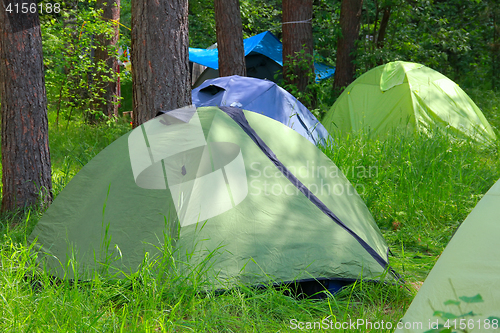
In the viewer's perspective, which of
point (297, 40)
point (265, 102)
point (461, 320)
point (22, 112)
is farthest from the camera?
point (297, 40)

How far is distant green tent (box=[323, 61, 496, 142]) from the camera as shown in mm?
4961

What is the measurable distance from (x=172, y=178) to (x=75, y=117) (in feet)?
18.8

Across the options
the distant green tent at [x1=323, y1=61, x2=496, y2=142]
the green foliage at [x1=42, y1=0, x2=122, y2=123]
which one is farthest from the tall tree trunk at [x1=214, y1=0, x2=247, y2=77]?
the distant green tent at [x1=323, y1=61, x2=496, y2=142]

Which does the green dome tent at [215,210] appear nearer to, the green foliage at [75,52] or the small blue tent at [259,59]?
the green foliage at [75,52]

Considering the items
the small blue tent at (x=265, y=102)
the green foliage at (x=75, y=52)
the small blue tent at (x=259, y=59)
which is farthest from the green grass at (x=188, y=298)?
the small blue tent at (x=259, y=59)

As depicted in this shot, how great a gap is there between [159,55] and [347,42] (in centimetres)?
524

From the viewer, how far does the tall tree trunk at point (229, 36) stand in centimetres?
658

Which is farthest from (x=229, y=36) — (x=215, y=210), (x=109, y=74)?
(x=215, y=210)

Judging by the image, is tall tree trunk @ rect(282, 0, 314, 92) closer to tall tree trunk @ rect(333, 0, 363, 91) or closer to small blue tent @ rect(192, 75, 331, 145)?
tall tree trunk @ rect(333, 0, 363, 91)

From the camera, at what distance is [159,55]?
3.17 meters

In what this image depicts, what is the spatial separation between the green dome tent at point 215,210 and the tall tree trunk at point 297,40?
4.50 m

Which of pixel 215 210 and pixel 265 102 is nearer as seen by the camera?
pixel 215 210

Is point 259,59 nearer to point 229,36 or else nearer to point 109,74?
point 229,36

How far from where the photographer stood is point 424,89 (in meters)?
5.12
